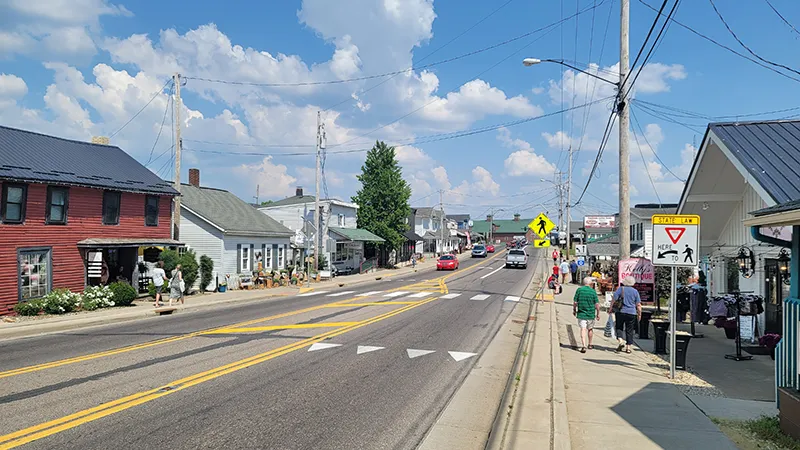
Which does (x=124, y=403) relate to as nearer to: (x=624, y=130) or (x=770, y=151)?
(x=770, y=151)

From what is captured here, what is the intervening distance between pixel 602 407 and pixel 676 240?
11.5 feet

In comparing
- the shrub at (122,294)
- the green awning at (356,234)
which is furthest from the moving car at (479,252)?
the shrub at (122,294)

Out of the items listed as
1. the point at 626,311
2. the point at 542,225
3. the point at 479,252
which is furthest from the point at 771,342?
the point at 479,252

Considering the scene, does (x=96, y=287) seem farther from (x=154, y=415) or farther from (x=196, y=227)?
Answer: (x=154, y=415)

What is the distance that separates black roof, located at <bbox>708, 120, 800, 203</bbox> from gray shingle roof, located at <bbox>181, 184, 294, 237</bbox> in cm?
2616

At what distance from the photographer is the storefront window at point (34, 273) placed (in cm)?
1986

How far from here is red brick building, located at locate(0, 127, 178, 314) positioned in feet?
64.5

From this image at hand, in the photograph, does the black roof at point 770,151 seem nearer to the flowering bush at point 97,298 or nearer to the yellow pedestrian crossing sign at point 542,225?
the yellow pedestrian crossing sign at point 542,225

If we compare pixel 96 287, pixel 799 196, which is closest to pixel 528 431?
pixel 799 196

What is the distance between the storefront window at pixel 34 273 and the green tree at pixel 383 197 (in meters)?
34.0

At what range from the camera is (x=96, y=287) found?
21484 millimetres

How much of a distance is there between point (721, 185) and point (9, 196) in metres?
22.7

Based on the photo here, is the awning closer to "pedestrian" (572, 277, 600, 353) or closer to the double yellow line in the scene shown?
the double yellow line

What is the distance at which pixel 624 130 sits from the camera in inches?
597
